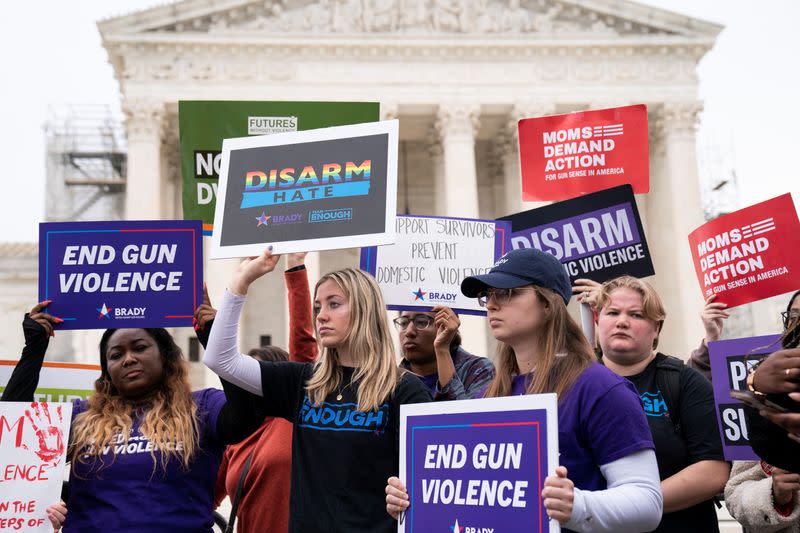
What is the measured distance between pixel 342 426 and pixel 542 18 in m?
34.0

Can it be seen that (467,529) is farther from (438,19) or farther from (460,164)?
(438,19)

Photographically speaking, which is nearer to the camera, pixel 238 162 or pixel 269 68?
pixel 238 162

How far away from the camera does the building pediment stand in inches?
1393

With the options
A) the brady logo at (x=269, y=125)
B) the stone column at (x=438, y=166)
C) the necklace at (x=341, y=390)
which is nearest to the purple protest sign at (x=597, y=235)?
the brady logo at (x=269, y=125)

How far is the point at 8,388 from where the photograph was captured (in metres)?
5.64

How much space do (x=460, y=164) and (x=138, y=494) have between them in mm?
29858

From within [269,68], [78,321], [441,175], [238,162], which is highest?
[269,68]

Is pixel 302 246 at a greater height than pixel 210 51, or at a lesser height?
lesser

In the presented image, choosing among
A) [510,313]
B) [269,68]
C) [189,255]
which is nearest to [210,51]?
[269,68]

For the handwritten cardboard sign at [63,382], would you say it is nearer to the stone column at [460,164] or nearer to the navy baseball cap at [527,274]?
the navy baseball cap at [527,274]

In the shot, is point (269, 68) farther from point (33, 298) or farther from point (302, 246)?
point (302, 246)

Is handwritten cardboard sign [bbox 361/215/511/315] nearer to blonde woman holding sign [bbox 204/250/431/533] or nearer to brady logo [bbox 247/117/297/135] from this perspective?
brady logo [bbox 247/117/297/135]

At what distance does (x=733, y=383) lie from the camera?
5910 millimetres

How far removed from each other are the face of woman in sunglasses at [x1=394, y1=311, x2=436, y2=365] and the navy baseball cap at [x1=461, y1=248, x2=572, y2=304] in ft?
8.08
